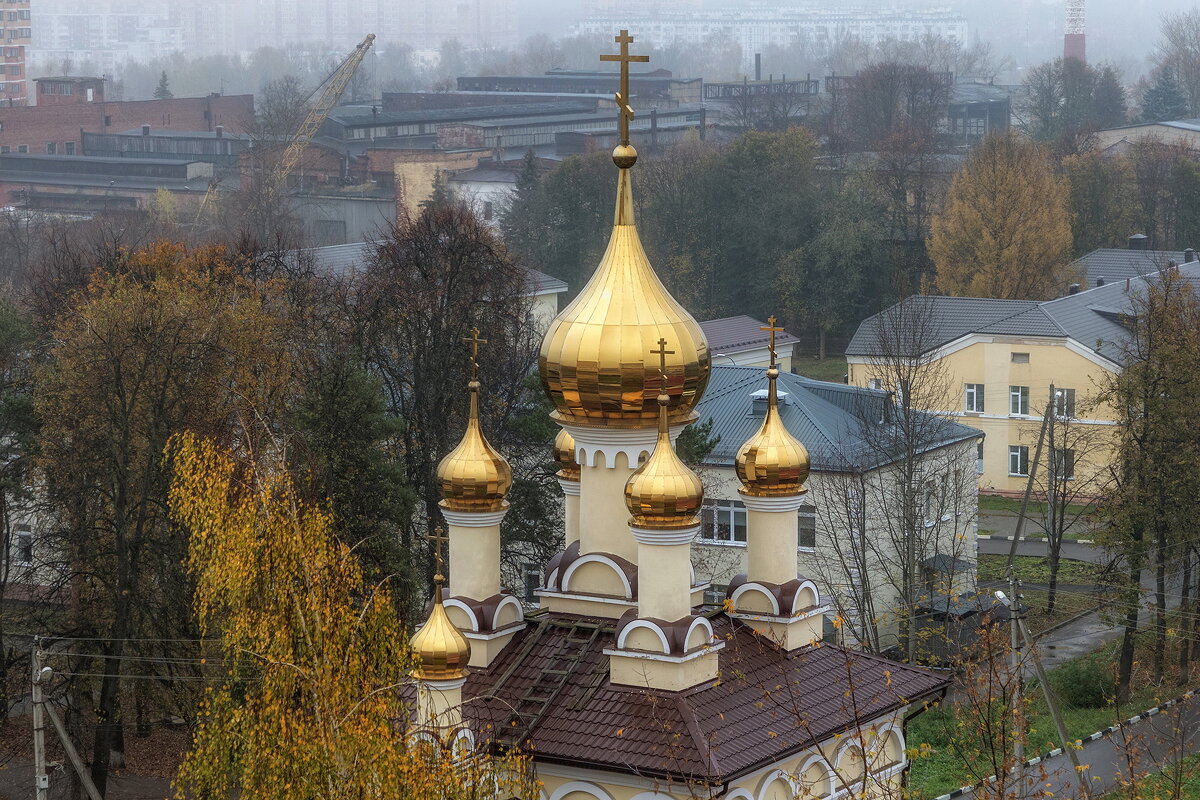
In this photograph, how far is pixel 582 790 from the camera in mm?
14008

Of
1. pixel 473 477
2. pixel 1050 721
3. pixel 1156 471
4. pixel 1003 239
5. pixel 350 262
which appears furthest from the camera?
pixel 1003 239

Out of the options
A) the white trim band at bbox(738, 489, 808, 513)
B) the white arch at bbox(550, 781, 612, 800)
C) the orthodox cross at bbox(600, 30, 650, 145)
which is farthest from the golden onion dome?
the white arch at bbox(550, 781, 612, 800)

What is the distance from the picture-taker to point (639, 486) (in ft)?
45.4

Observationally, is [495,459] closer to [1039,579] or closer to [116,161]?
[1039,579]

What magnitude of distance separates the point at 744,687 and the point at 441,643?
2.31 meters

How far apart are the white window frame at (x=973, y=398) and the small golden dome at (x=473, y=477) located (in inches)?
1257

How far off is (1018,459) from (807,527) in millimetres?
15191

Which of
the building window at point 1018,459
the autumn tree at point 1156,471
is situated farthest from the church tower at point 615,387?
the building window at point 1018,459

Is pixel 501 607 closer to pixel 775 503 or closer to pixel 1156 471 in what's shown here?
pixel 775 503

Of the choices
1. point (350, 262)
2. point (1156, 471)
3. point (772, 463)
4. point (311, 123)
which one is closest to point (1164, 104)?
point (311, 123)

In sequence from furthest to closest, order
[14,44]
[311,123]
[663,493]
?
[14,44]
[311,123]
[663,493]

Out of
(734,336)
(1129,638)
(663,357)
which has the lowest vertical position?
(1129,638)

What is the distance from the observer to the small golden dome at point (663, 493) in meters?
13.8

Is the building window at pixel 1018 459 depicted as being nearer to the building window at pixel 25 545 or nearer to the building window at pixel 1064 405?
the building window at pixel 1064 405
